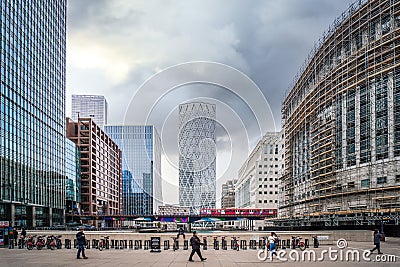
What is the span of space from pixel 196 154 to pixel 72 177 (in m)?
69.3

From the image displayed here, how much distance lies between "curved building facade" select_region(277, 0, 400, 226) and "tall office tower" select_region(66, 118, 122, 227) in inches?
2697

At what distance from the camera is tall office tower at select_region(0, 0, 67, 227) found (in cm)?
7456

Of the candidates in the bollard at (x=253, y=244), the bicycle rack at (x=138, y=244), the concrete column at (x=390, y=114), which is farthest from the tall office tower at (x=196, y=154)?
the bollard at (x=253, y=244)

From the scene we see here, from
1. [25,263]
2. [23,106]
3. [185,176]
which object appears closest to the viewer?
[25,263]

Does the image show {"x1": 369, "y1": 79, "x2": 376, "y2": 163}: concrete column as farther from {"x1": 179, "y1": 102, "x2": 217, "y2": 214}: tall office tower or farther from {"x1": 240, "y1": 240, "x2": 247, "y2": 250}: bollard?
{"x1": 179, "y1": 102, "x2": 217, "y2": 214}: tall office tower

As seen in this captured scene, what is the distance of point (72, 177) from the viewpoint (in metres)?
118

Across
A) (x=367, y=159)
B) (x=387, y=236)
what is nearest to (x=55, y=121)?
(x=367, y=159)

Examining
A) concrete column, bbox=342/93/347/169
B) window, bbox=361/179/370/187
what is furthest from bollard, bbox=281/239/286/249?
concrete column, bbox=342/93/347/169

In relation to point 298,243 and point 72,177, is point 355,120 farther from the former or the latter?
point 72,177

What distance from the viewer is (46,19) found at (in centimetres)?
9500

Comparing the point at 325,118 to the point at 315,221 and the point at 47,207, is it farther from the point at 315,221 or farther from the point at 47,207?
the point at 47,207

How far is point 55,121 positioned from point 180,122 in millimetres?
78770

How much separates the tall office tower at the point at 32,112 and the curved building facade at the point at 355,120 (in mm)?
44352

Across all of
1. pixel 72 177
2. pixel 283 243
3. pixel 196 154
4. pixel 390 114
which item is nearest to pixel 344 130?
pixel 390 114
